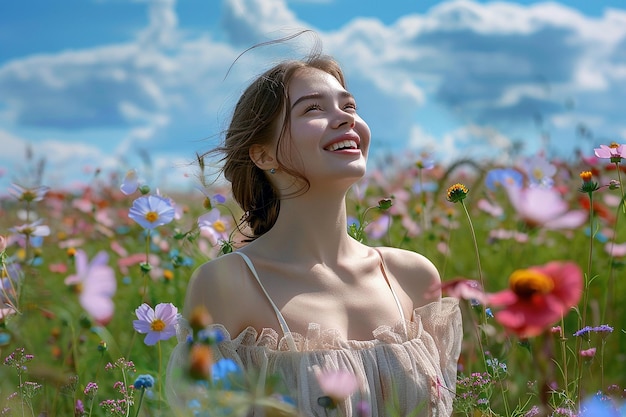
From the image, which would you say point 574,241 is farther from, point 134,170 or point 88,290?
point 88,290

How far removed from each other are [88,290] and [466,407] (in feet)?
2.63

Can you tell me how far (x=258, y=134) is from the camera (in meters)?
1.60

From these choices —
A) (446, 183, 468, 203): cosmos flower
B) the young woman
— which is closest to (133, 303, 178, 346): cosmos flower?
the young woman

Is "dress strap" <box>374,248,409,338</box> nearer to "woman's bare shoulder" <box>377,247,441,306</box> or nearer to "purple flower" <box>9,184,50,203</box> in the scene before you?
"woman's bare shoulder" <box>377,247,441,306</box>

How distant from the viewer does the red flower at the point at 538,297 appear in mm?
543

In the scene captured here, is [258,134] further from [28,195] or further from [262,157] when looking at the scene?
[28,195]

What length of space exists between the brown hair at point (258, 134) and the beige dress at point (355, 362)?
0.80 ft

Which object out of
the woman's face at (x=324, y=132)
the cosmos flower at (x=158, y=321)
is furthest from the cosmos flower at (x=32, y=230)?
the woman's face at (x=324, y=132)

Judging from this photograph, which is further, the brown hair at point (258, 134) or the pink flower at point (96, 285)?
the brown hair at point (258, 134)

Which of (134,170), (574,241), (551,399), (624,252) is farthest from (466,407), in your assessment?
(574,241)

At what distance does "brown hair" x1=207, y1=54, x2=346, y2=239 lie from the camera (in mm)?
1588

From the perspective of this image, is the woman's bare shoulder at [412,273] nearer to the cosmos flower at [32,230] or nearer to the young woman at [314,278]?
the young woman at [314,278]

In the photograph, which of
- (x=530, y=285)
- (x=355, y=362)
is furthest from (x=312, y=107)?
(x=530, y=285)

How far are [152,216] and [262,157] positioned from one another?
0.32 meters
